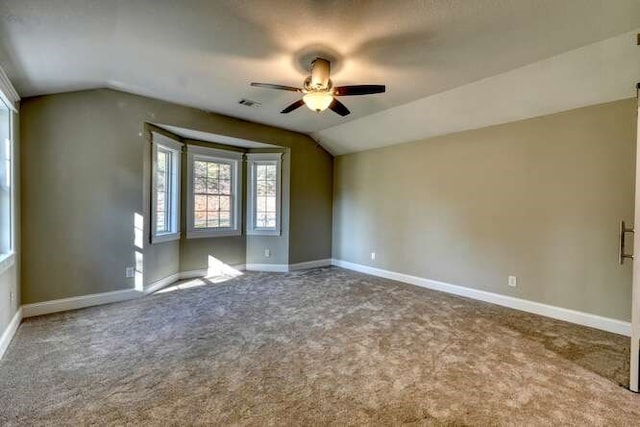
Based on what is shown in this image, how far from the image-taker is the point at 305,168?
6309 millimetres

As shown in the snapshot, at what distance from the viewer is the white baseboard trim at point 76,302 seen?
350 centimetres

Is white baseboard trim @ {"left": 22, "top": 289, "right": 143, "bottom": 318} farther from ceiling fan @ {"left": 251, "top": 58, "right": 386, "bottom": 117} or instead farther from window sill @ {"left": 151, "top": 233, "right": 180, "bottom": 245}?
ceiling fan @ {"left": 251, "top": 58, "right": 386, "bottom": 117}

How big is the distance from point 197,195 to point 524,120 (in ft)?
16.9

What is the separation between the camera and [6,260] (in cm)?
280

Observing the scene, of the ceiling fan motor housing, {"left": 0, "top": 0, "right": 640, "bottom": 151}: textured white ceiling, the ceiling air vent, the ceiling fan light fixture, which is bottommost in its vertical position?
the ceiling fan light fixture

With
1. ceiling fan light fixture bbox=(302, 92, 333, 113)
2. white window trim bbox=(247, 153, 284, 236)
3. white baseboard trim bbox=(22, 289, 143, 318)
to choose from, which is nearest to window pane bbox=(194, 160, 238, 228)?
white window trim bbox=(247, 153, 284, 236)

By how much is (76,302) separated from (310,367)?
3.20m

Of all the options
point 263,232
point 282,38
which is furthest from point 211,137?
point 282,38

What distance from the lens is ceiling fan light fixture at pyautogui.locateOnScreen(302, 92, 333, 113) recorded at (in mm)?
2939

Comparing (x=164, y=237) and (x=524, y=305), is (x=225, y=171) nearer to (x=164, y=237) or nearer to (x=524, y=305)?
(x=164, y=237)

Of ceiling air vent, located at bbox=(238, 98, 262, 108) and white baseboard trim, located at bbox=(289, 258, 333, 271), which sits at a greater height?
ceiling air vent, located at bbox=(238, 98, 262, 108)

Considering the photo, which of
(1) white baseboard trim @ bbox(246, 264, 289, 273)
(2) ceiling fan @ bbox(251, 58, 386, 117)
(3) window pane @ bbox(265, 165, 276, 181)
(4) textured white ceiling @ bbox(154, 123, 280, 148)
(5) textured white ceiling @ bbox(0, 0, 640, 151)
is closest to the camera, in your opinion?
(5) textured white ceiling @ bbox(0, 0, 640, 151)

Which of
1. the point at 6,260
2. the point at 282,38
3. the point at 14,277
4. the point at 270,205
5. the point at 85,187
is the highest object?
the point at 282,38

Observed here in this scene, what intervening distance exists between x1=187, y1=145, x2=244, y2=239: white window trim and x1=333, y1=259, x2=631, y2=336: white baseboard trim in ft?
9.54
